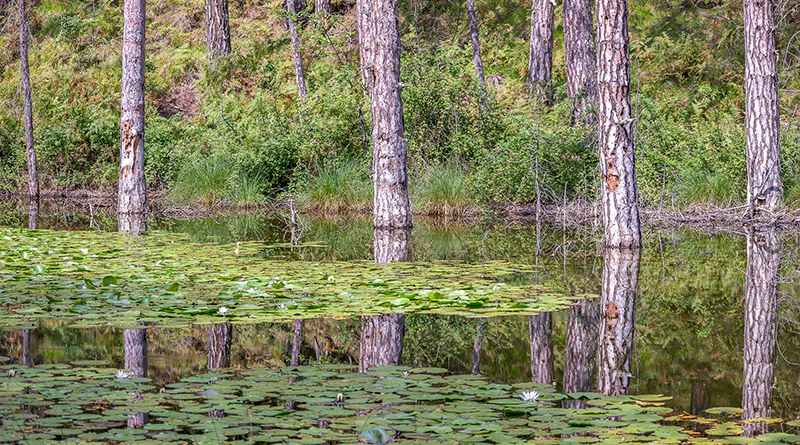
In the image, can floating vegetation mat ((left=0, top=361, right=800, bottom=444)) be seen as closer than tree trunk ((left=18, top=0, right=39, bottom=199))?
Yes

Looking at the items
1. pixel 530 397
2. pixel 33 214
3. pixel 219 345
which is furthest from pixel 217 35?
pixel 530 397

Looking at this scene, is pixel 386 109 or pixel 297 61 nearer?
pixel 386 109

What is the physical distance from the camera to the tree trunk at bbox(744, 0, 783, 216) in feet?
40.2

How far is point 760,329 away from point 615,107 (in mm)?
4213

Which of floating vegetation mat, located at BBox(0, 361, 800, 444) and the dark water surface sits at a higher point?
the dark water surface

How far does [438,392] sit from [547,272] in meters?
4.82

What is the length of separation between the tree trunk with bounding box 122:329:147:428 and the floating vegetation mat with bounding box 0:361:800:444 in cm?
13

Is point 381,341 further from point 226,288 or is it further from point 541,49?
point 541,49

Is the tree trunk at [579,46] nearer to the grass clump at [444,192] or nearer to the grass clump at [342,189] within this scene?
the grass clump at [444,192]

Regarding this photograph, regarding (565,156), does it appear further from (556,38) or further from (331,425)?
(331,425)

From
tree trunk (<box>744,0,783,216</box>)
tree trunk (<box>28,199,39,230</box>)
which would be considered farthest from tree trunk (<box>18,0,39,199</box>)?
tree trunk (<box>744,0,783,216</box>)

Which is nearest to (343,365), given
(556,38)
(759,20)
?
(759,20)

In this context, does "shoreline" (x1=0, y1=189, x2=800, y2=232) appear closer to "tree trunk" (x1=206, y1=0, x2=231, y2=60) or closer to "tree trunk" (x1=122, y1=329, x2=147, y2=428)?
"tree trunk" (x1=206, y1=0, x2=231, y2=60)

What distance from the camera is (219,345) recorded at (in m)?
5.27
